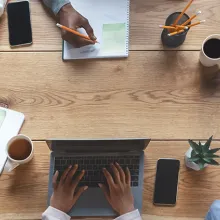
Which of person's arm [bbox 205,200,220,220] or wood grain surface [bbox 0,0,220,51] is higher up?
wood grain surface [bbox 0,0,220,51]

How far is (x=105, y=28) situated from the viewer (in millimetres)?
1096

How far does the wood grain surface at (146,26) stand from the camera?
1081 mm

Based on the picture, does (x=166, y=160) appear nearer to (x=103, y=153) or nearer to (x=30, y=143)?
(x=103, y=153)

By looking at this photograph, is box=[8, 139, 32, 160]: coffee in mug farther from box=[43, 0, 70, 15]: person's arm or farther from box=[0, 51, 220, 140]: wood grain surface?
box=[43, 0, 70, 15]: person's arm

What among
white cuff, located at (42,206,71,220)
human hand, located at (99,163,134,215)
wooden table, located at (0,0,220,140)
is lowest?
white cuff, located at (42,206,71,220)

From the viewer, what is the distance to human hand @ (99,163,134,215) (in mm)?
966

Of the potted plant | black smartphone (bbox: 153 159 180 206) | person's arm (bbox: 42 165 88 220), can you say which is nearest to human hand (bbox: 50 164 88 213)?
person's arm (bbox: 42 165 88 220)

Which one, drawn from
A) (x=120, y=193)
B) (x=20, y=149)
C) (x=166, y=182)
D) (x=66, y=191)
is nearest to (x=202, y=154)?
(x=166, y=182)

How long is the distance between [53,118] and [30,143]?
0.35 feet

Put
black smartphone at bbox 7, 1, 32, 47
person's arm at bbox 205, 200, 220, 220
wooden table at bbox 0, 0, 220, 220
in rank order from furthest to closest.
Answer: black smartphone at bbox 7, 1, 32, 47 < wooden table at bbox 0, 0, 220, 220 < person's arm at bbox 205, 200, 220, 220

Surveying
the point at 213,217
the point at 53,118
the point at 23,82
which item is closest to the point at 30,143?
the point at 53,118

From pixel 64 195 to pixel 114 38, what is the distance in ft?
1.66

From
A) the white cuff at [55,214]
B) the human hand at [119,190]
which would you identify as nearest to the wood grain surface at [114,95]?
the human hand at [119,190]

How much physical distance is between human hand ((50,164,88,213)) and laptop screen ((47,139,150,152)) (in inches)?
2.3
